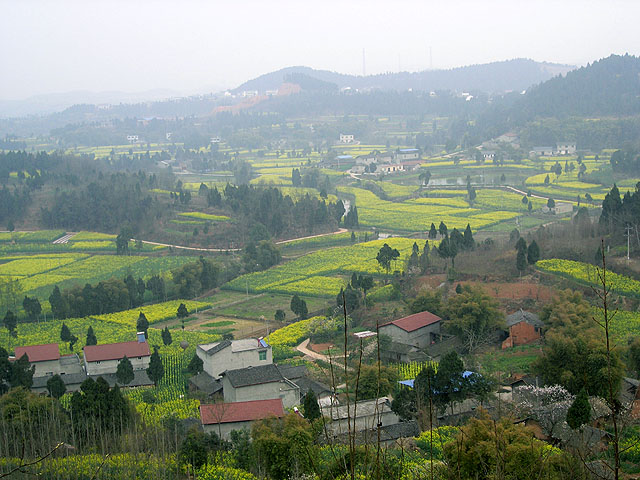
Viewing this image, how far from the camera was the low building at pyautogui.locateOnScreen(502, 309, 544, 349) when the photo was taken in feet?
64.3

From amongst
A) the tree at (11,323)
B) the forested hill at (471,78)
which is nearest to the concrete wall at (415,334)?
the tree at (11,323)

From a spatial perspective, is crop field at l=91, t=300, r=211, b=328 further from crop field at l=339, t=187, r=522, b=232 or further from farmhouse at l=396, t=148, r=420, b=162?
farmhouse at l=396, t=148, r=420, b=162

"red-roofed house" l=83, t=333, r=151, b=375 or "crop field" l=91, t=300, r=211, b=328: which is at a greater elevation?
"red-roofed house" l=83, t=333, r=151, b=375

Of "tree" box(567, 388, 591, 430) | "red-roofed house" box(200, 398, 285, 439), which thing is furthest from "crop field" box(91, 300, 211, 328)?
"tree" box(567, 388, 591, 430)

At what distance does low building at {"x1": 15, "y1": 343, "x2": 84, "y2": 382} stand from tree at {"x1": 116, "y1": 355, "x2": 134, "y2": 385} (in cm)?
195

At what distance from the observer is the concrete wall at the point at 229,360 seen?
19.1 m

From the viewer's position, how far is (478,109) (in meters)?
91.6

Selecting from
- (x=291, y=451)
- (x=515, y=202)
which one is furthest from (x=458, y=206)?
(x=291, y=451)

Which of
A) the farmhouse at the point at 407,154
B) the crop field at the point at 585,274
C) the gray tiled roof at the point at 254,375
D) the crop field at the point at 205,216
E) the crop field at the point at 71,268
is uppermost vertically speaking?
the farmhouse at the point at 407,154

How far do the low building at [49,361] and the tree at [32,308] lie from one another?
5796 millimetres

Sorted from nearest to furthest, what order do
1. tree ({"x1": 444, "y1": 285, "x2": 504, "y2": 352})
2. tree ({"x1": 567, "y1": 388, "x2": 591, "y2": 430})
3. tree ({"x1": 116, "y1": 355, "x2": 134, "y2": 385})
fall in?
1. tree ({"x1": 567, "y1": 388, "x2": 591, "y2": 430})
2. tree ({"x1": 116, "y1": 355, "x2": 134, "y2": 385})
3. tree ({"x1": 444, "y1": 285, "x2": 504, "y2": 352})

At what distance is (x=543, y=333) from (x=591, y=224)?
988 centimetres

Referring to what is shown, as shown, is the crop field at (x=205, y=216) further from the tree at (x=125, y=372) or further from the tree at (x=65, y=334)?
the tree at (x=125, y=372)

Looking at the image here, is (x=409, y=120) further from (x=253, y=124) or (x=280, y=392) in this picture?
(x=280, y=392)
